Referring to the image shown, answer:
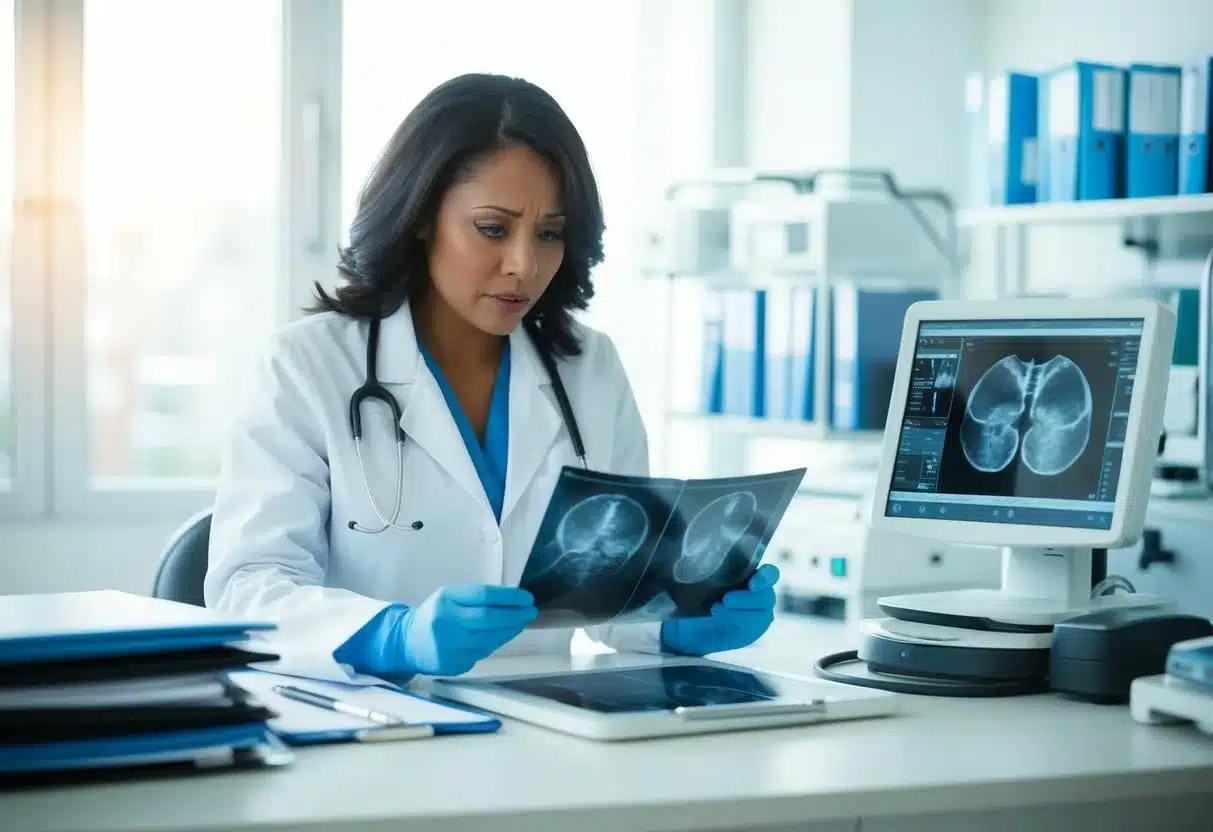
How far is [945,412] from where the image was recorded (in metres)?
1.58

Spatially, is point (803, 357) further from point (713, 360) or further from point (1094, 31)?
point (1094, 31)

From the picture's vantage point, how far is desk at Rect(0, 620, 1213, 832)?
995 millimetres

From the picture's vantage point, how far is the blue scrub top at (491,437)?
1.78 m

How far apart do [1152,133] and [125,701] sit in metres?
2.20

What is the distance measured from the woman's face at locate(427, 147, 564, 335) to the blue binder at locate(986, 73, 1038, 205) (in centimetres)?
137

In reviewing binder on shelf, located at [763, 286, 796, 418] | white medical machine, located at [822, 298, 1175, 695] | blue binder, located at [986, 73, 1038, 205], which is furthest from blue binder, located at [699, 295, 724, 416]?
white medical machine, located at [822, 298, 1175, 695]

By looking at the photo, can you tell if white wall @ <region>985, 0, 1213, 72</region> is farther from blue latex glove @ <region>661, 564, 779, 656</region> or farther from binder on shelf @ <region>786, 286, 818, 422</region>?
blue latex glove @ <region>661, 564, 779, 656</region>

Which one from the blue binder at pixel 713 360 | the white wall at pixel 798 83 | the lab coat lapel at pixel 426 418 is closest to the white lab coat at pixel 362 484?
the lab coat lapel at pixel 426 418

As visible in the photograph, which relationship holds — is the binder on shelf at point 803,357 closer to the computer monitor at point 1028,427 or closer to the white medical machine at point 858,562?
the white medical machine at point 858,562

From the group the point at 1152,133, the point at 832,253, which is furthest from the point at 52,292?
the point at 1152,133

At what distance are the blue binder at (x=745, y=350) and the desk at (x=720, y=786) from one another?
192cm

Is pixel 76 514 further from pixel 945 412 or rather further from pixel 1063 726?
pixel 1063 726

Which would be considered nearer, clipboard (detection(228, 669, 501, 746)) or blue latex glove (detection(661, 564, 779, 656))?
clipboard (detection(228, 669, 501, 746))

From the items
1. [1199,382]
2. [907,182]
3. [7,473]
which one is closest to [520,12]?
[907,182]
